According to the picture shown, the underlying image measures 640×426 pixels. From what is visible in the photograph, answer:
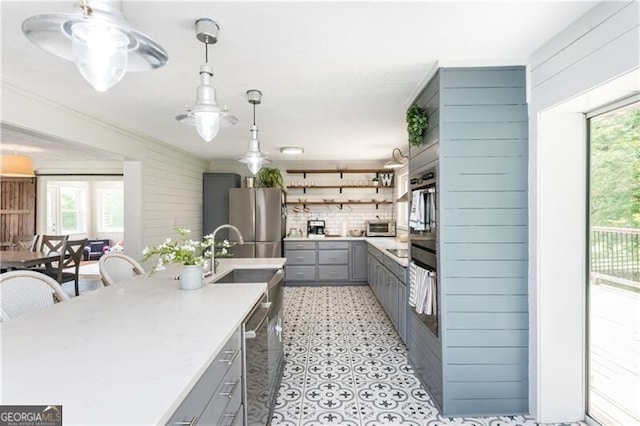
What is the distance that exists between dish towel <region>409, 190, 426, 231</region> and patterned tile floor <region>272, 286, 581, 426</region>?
1.27 meters

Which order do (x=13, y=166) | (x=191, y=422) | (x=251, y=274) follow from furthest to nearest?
1. (x=13, y=166)
2. (x=251, y=274)
3. (x=191, y=422)

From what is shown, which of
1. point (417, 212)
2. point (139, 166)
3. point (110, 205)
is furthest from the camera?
point (110, 205)

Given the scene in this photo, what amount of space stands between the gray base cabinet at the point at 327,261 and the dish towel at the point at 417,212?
124 inches

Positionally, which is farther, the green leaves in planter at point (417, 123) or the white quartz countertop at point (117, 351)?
the green leaves in planter at point (417, 123)

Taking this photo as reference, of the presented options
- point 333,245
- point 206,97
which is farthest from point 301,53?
point 333,245

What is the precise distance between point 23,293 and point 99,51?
1.43 m

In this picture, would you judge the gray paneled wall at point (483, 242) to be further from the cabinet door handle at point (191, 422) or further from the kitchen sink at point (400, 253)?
the cabinet door handle at point (191, 422)

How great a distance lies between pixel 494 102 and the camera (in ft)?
7.31

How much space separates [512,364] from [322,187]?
468 cm

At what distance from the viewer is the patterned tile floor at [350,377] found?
2.20 m

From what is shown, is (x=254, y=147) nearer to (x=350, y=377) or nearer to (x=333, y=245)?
(x=350, y=377)

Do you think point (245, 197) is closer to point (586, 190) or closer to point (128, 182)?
point (128, 182)

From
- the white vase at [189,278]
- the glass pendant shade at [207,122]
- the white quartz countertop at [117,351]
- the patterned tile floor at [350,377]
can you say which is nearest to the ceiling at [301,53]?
the glass pendant shade at [207,122]

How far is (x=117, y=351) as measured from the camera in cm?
110
